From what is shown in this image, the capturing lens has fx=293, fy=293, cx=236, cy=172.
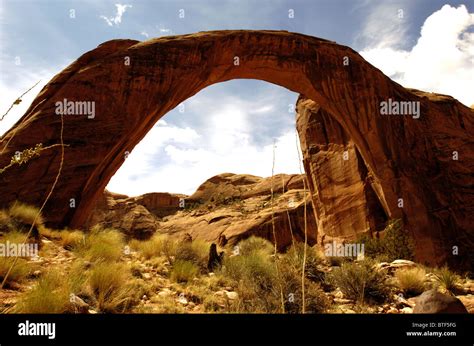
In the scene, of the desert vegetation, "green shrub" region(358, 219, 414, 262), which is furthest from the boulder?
"green shrub" region(358, 219, 414, 262)

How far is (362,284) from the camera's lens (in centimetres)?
511

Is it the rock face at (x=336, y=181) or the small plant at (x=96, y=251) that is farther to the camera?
the rock face at (x=336, y=181)

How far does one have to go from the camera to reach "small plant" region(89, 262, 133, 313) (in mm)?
3808

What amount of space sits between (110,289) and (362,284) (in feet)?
13.4

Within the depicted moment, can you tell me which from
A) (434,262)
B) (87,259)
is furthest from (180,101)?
(434,262)

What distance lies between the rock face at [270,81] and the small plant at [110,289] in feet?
19.6

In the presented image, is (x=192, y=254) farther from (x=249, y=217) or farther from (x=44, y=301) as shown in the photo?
(x=249, y=217)

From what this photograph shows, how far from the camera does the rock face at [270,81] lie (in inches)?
378

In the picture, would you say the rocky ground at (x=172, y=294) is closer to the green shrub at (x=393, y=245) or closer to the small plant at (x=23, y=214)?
the small plant at (x=23, y=214)

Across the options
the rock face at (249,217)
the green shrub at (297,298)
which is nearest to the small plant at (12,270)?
the green shrub at (297,298)

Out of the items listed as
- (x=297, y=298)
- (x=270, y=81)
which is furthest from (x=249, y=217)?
(x=297, y=298)

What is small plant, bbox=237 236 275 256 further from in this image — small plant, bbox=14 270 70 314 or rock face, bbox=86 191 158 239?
rock face, bbox=86 191 158 239

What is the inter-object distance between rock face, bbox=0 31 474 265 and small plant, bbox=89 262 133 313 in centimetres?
597
